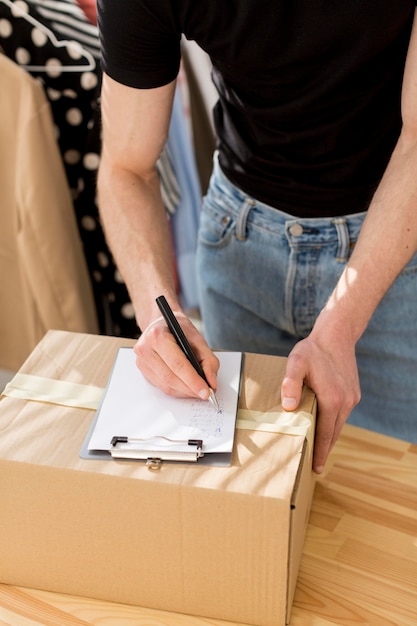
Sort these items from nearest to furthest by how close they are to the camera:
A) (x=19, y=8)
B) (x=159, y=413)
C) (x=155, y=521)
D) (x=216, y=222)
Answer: (x=155, y=521) < (x=159, y=413) < (x=216, y=222) < (x=19, y=8)

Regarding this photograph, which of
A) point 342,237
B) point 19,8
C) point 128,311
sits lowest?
point 128,311

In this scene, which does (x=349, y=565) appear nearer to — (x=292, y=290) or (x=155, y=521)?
(x=155, y=521)

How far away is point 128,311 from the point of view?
6.35ft

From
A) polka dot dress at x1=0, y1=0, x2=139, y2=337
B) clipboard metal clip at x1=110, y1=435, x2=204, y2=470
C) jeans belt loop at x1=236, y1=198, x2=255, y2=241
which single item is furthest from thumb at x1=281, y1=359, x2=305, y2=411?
polka dot dress at x1=0, y1=0, x2=139, y2=337

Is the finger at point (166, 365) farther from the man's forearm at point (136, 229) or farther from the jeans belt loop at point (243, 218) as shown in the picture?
the jeans belt loop at point (243, 218)

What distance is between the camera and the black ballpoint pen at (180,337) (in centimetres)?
93

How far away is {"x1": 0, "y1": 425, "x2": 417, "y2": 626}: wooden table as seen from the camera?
0.87 metres

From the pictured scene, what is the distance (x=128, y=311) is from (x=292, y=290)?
768 mm

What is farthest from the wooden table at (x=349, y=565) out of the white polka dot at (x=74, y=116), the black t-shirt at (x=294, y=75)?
the white polka dot at (x=74, y=116)

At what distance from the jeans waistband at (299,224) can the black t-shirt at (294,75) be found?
2 centimetres

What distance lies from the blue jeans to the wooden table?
0.58ft

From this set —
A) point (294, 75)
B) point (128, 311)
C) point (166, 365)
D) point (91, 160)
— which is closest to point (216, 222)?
point (294, 75)

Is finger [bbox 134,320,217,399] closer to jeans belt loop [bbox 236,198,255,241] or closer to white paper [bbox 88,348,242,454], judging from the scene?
white paper [bbox 88,348,242,454]

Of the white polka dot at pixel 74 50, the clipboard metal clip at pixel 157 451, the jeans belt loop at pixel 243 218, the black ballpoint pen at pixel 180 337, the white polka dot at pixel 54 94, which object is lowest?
the white polka dot at pixel 54 94
